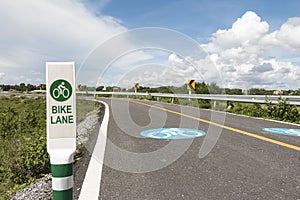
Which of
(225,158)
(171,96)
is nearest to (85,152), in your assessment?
(225,158)

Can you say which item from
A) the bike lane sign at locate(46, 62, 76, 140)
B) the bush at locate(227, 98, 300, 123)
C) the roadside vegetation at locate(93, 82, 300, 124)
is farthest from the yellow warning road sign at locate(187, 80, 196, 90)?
the bike lane sign at locate(46, 62, 76, 140)

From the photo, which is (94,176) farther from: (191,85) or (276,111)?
(191,85)

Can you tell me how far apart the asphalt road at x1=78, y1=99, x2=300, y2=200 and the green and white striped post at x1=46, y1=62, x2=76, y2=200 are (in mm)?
1418

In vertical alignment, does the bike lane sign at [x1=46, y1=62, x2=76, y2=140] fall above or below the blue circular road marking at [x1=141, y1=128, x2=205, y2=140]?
above

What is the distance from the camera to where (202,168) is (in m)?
4.01

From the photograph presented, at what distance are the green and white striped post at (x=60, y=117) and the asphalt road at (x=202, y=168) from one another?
4.65 ft

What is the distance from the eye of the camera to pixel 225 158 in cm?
455

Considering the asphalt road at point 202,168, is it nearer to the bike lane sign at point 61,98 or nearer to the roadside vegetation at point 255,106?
the bike lane sign at point 61,98

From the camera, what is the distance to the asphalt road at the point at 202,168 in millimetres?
3084

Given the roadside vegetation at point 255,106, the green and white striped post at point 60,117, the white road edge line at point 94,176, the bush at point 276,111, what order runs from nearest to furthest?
the green and white striped post at point 60,117, the white road edge line at point 94,176, the bush at point 276,111, the roadside vegetation at point 255,106

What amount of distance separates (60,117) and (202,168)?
288 cm

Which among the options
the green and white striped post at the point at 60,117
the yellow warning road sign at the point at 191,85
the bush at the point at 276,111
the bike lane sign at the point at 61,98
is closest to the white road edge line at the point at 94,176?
the green and white striped post at the point at 60,117

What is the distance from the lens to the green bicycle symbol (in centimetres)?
162

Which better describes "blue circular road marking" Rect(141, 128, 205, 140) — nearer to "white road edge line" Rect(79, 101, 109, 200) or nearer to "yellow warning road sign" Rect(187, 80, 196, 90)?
"white road edge line" Rect(79, 101, 109, 200)
